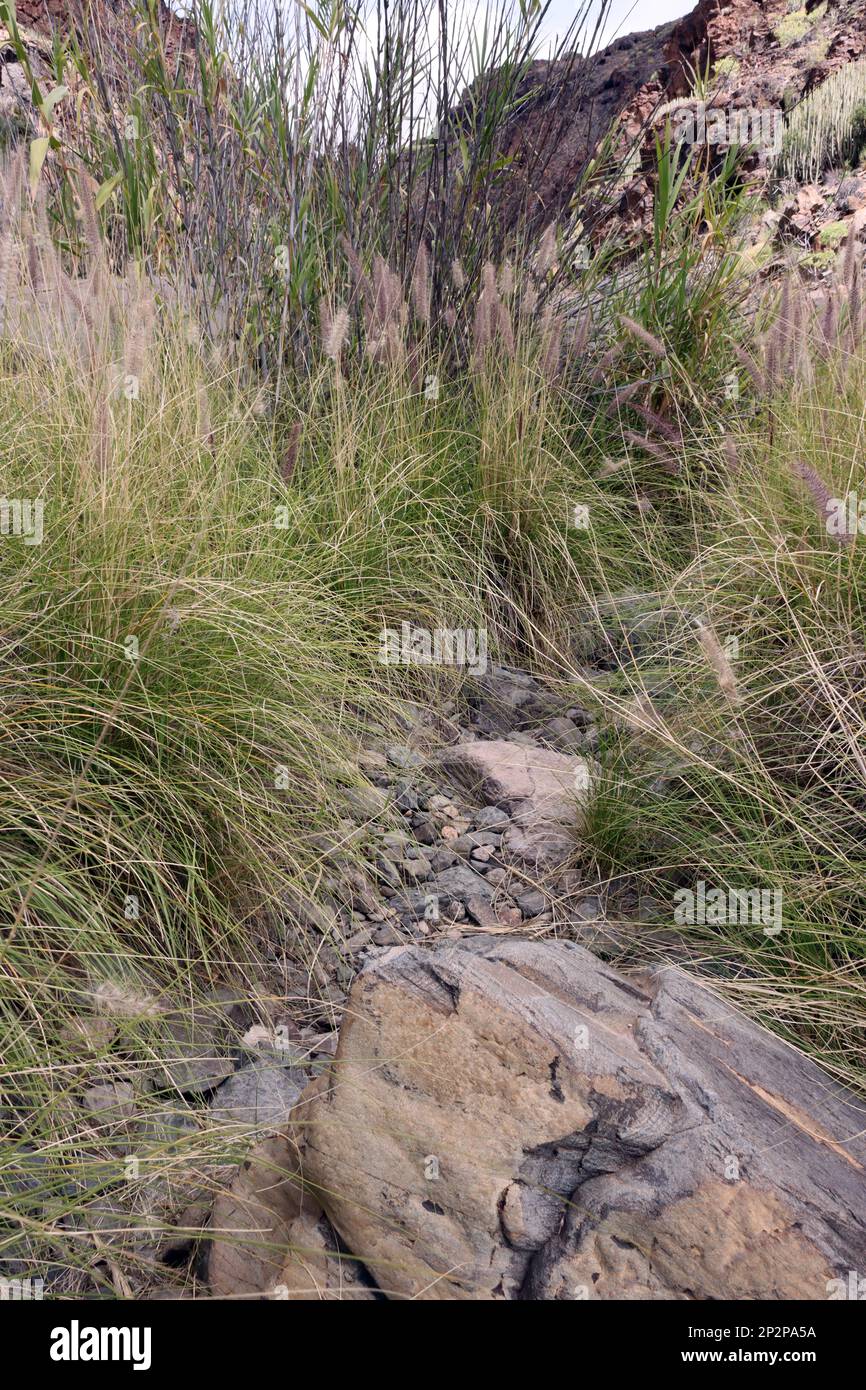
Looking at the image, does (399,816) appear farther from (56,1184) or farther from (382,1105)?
(56,1184)

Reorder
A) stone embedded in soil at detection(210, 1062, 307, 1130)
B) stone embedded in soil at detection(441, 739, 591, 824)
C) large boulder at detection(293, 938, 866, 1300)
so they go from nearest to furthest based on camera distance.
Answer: large boulder at detection(293, 938, 866, 1300)
stone embedded in soil at detection(210, 1062, 307, 1130)
stone embedded in soil at detection(441, 739, 591, 824)

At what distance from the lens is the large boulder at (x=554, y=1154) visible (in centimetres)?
125

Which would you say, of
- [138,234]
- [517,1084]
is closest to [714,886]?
[517,1084]

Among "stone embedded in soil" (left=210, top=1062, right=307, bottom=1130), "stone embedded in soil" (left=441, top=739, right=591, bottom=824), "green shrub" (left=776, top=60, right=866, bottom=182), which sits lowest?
"stone embedded in soil" (left=210, top=1062, right=307, bottom=1130)

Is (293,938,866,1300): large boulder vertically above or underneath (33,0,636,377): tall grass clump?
underneath

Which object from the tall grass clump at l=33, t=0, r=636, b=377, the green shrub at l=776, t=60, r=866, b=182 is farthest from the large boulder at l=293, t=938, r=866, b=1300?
the green shrub at l=776, t=60, r=866, b=182

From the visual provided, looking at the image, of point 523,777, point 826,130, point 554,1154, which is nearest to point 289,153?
point 523,777

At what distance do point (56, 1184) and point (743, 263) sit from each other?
4.42 m

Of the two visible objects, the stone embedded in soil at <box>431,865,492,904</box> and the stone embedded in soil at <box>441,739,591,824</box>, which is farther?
the stone embedded in soil at <box>441,739,591,824</box>

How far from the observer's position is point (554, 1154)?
132 centimetres

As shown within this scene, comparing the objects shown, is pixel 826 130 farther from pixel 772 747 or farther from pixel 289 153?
pixel 772 747

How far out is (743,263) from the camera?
14.3 ft

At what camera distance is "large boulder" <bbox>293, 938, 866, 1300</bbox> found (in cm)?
125

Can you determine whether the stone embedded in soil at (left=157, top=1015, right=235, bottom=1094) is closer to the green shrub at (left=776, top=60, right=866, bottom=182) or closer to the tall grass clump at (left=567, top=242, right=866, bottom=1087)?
the tall grass clump at (left=567, top=242, right=866, bottom=1087)
